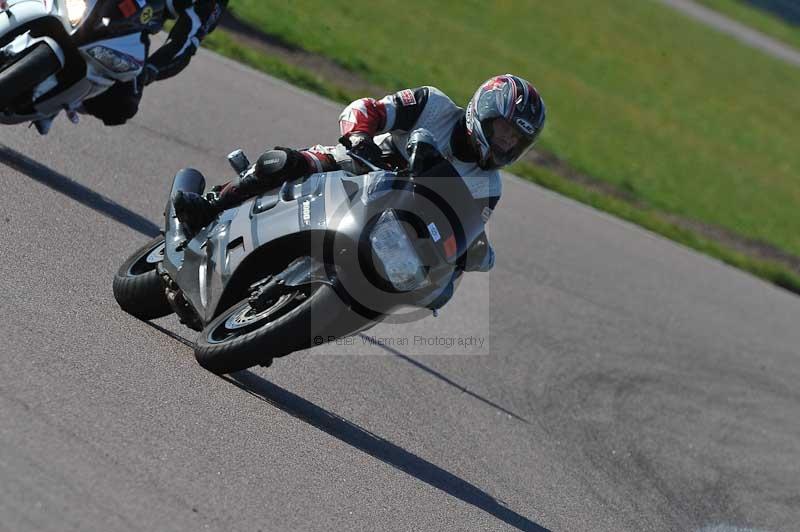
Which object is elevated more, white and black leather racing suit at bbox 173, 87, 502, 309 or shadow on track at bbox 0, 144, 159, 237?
white and black leather racing suit at bbox 173, 87, 502, 309

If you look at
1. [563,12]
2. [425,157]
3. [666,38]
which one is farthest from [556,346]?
[666,38]

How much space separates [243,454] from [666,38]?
2472 centimetres

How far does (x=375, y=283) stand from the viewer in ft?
17.2

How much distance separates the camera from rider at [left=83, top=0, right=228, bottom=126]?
25.9ft

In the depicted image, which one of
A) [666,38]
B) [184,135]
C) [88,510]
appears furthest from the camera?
[666,38]

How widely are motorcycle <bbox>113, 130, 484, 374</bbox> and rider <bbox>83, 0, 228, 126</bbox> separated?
2.42 meters

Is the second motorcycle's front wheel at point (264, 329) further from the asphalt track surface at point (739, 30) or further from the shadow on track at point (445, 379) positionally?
the asphalt track surface at point (739, 30)

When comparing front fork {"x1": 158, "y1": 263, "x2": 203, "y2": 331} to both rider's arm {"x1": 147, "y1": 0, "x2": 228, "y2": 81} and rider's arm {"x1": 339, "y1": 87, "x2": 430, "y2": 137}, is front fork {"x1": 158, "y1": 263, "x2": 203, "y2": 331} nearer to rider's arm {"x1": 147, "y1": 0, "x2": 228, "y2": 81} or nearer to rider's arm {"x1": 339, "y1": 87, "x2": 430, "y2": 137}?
rider's arm {"x1": 339, "y1": 87, "x2": 430, "y2": 137}

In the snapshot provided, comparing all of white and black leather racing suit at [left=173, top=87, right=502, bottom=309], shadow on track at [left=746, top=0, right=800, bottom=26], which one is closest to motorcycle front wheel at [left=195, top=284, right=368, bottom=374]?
white and black leather racing suit at [left=173, top=87, right=502, bottom=309]

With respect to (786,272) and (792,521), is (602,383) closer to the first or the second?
(792,521)

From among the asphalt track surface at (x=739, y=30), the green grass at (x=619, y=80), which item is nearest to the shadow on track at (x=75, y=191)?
the green grass at (x=619, y=80)

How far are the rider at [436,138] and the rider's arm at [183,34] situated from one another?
2288 mm

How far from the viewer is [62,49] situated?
289 inches

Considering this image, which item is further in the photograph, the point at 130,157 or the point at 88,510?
the point at 130,157
